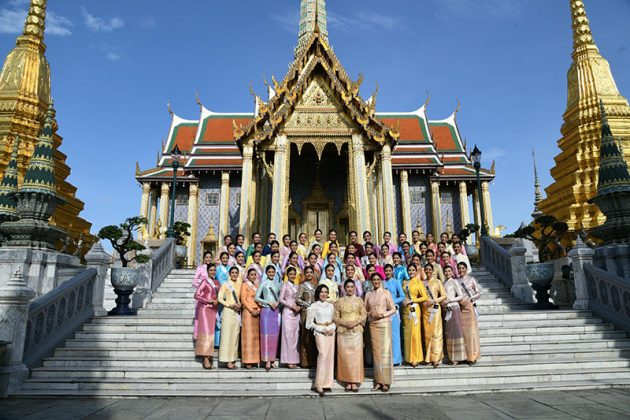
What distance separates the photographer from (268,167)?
48.3 feet

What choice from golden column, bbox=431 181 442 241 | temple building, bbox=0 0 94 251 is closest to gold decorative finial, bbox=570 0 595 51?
golden column, bbox=431 181 442 241

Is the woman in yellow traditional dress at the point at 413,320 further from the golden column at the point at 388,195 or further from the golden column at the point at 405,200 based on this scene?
the golden column at the point at 405,200

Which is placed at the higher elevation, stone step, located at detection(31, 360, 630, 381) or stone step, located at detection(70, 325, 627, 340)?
stone step, located at detection(70, 325, 627, 340)

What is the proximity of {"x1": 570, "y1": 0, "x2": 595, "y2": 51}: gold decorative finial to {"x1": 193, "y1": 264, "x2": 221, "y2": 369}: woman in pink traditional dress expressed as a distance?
2494cm

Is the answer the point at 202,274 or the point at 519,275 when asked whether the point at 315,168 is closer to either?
the point at 519,275

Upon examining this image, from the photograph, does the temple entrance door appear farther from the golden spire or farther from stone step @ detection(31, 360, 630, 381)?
the golden spire

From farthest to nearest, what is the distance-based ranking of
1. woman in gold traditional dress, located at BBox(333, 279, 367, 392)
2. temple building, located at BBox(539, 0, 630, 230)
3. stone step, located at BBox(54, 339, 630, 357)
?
temple building, located at BBox(539, 0, 630, 230)
stone step, located at BBox(54, 339, 630, 357)
woman in gold traditional dress, located at BBox(333, 279, 367, 392)

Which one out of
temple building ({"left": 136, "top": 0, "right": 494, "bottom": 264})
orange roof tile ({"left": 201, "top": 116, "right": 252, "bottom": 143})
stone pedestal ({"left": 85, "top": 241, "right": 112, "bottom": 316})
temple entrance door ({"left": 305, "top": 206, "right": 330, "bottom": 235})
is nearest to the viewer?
stone pedestal ({"left": 85, "top": 241, "right": 112, "bottom": 316})

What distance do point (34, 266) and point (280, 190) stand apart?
25.8 feet

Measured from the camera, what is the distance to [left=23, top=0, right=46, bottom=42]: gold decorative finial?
21688mm

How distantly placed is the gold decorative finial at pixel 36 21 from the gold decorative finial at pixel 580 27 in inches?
1173

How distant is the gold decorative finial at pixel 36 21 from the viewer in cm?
2169

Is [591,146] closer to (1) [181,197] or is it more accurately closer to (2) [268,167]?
(2) [268,167]

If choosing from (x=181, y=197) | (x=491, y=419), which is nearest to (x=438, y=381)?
(x=491, y=419)
